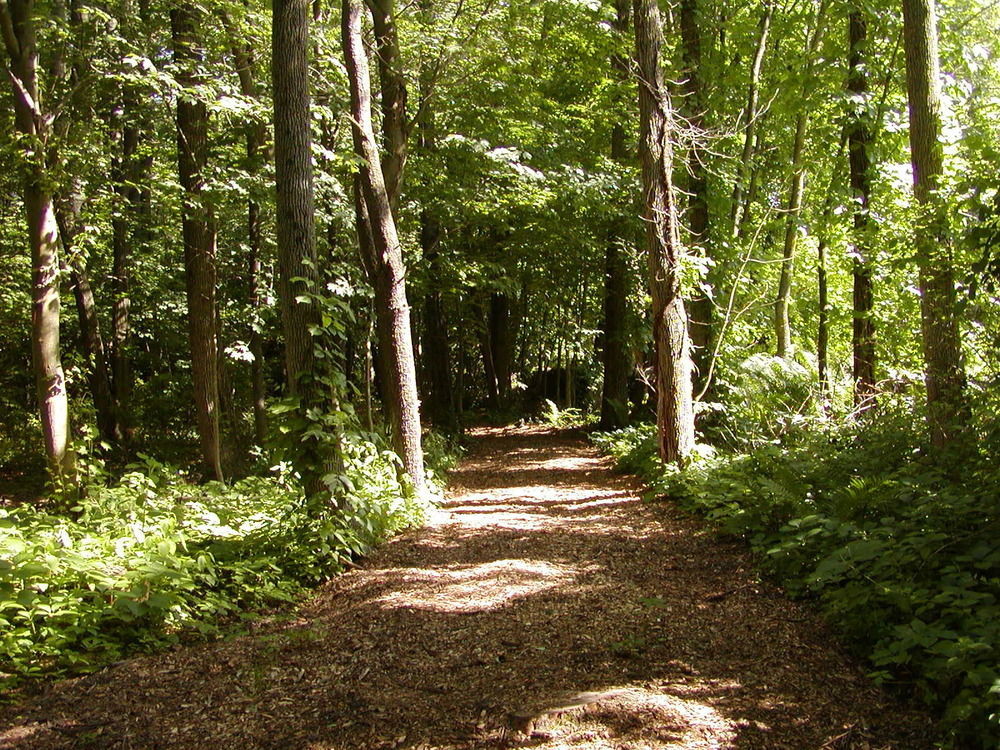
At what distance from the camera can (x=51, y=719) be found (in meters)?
3.46

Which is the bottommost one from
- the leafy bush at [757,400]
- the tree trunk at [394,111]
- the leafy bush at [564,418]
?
the leafy bush at [564,418]

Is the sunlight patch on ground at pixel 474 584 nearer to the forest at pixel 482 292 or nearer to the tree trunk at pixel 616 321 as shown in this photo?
the forest at pixel 482 292

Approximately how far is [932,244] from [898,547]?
3.14 metres

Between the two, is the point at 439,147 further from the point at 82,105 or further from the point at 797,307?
the point at 797,307

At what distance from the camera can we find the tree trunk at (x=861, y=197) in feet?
32.7

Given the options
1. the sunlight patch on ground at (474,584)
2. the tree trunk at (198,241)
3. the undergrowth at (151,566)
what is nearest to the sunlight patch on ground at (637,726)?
the sunlight patch on ground at (474,584)

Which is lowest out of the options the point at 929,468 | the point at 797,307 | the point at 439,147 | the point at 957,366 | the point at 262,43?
the point at 929,468

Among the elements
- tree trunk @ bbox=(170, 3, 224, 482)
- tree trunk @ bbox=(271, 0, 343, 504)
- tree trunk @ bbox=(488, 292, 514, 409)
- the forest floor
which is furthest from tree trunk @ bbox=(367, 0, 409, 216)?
tree trunk @ bbox=(488, 292, 514, 409)

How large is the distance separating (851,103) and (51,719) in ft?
34.8

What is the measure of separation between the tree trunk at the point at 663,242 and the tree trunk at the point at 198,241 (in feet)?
20.7

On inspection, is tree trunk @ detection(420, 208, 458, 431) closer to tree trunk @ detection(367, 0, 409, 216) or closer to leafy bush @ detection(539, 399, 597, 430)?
leafy bush @ detection(539, 399, 597, 430)

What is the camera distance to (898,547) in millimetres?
4121

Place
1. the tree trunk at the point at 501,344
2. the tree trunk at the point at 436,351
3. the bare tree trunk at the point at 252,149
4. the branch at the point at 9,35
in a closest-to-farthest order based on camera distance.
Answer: the branch at the point at 9,35, the bare tree trunk at the point at 252,149, the tree trunk at the point at 436,351, the tree trunk at the point at 501,344

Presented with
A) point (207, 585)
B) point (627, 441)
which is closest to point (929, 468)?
point (207, 585)
